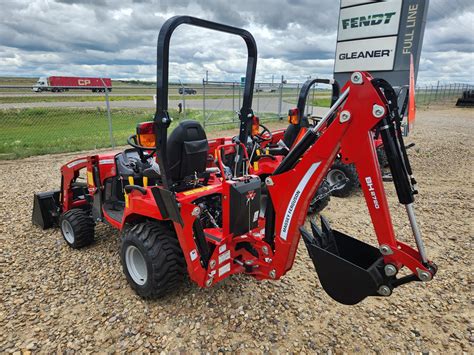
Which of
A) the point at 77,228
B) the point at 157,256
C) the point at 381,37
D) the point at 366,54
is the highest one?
the point at 381,37

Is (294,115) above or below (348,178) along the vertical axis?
above

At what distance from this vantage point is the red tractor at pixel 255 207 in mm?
1870

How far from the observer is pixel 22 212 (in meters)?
4.97

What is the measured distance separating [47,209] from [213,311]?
2.88 meters

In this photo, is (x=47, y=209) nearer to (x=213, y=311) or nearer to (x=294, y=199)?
(x=213, y=311)

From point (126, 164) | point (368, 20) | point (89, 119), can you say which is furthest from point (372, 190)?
point (89, 119)

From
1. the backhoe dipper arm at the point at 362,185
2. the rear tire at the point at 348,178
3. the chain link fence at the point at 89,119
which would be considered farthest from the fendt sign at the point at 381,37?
the backhoe dipper arm at the point at 362,185

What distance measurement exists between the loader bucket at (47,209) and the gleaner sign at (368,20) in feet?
38.9

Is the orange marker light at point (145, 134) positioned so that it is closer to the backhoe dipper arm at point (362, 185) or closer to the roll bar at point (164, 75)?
the roll bar at point (164, 75)

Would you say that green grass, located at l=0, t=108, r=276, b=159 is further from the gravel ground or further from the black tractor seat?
the black tractor seat

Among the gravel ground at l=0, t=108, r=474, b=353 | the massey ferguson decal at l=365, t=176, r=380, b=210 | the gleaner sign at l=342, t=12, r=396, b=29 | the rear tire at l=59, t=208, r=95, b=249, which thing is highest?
the gleaner sign at l=342, t=12, r=396, b=29

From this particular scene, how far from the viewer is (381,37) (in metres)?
11.5

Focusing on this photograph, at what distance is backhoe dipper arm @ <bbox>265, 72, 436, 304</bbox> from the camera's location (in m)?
1.84

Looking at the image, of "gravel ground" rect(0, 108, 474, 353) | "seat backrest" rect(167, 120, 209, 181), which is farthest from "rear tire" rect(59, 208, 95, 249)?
"seat backrest" rect(167, 120, 209, 181)
